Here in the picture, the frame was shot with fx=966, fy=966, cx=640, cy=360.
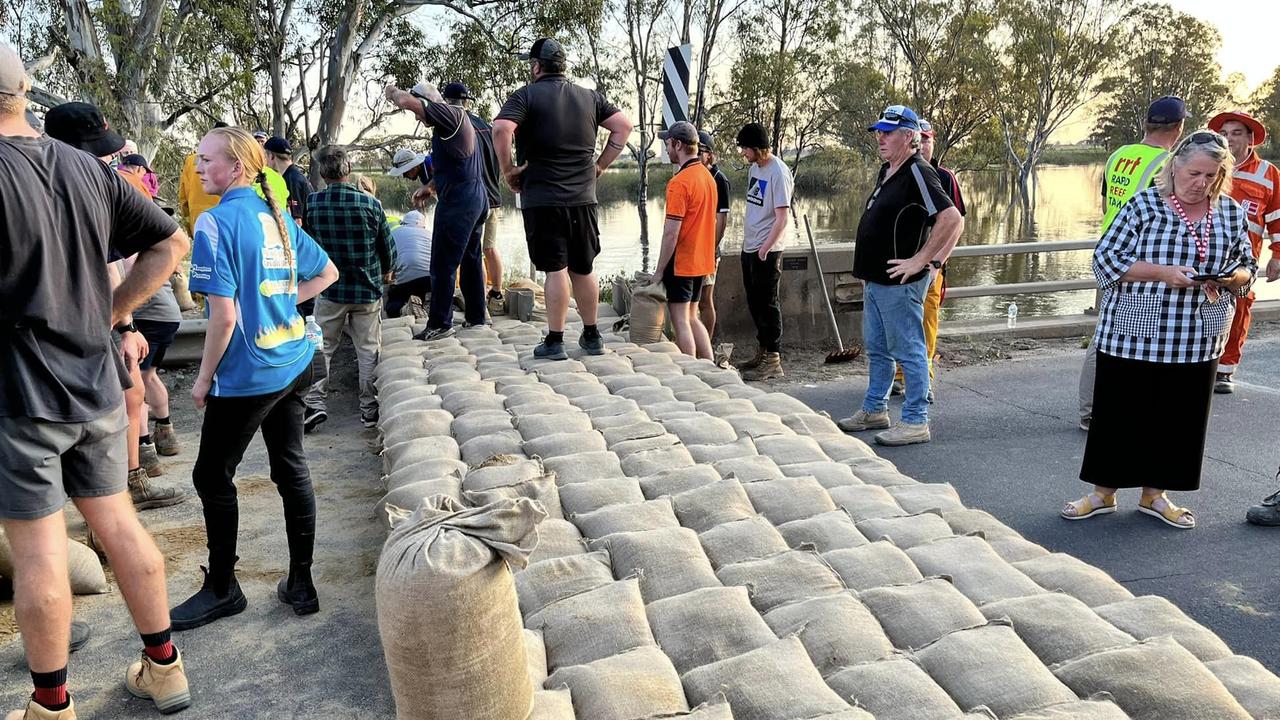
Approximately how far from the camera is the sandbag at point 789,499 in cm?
320

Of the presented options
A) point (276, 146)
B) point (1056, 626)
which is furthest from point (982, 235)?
point (1056, 626)

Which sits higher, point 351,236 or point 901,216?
point 901,216

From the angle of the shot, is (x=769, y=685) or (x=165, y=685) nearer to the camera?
(x=769, y=685)

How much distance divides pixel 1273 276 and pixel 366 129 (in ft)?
53.3

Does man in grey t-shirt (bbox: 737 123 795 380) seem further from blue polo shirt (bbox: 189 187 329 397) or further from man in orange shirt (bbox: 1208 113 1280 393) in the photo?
blue polo shirt (bbox: 189 187 329 397)

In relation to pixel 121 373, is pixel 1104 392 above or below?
below

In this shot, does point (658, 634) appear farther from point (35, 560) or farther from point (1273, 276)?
point (1273, 276)

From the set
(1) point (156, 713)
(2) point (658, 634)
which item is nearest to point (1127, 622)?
(2) point (658, 634)

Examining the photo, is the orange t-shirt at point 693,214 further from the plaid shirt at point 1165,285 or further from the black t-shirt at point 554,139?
the plaid shirt at point 1165,285

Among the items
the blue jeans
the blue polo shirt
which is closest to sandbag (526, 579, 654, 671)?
the blue polo shirt

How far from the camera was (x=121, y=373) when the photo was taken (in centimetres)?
273

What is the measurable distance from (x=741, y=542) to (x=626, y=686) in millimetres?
867

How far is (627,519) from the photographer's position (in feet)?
10.1

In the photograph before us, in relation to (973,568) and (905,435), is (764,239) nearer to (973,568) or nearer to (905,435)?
(905,435)
